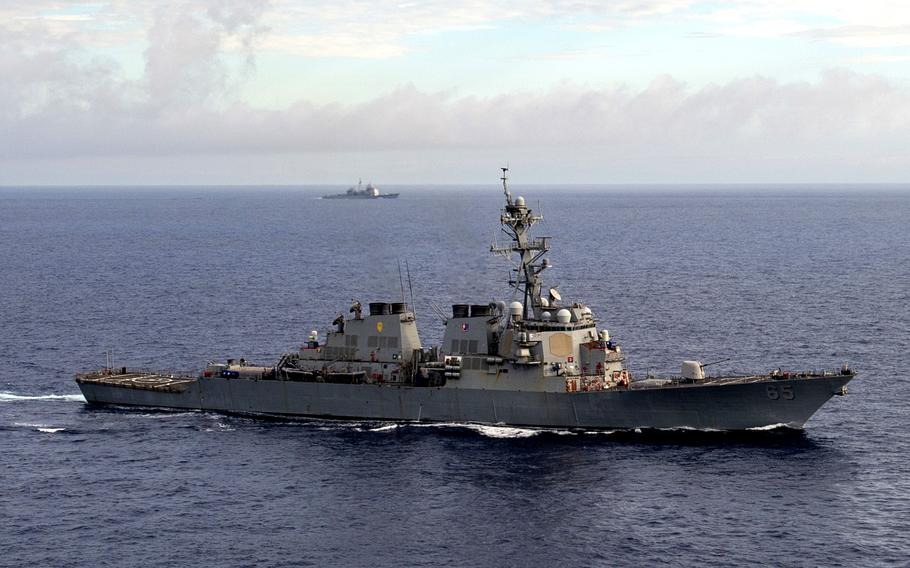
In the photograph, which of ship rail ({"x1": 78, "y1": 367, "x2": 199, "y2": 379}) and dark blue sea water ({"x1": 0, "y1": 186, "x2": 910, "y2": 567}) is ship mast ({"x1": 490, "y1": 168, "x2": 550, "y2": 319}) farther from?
ship rail ({"x1": 78, "y1": 367, "x2": 199, "y2": 379})

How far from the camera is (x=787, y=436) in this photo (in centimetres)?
5075

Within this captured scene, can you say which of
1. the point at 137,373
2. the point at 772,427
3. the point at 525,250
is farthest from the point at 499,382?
the point at 137,373

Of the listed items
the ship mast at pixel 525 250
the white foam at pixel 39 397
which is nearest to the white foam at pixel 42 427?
the white foam at pixel 39 397

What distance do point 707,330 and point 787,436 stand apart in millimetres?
27172

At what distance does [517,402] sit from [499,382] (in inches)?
57.4

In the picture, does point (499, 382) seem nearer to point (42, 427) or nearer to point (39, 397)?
point (42, 427)

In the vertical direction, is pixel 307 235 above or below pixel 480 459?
above

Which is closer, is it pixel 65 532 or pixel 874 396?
pixel 65 532

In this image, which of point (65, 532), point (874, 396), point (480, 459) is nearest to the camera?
point (65, 532)

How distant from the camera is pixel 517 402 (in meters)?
54.2

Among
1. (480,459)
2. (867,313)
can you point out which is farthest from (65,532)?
(867,313)

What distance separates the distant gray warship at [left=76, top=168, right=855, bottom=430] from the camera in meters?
51.9

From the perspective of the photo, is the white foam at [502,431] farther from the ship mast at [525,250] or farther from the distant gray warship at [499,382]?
the ship mast at [525,250]

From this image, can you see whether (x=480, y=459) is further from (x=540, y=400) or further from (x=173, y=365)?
(x=173, y=365)
